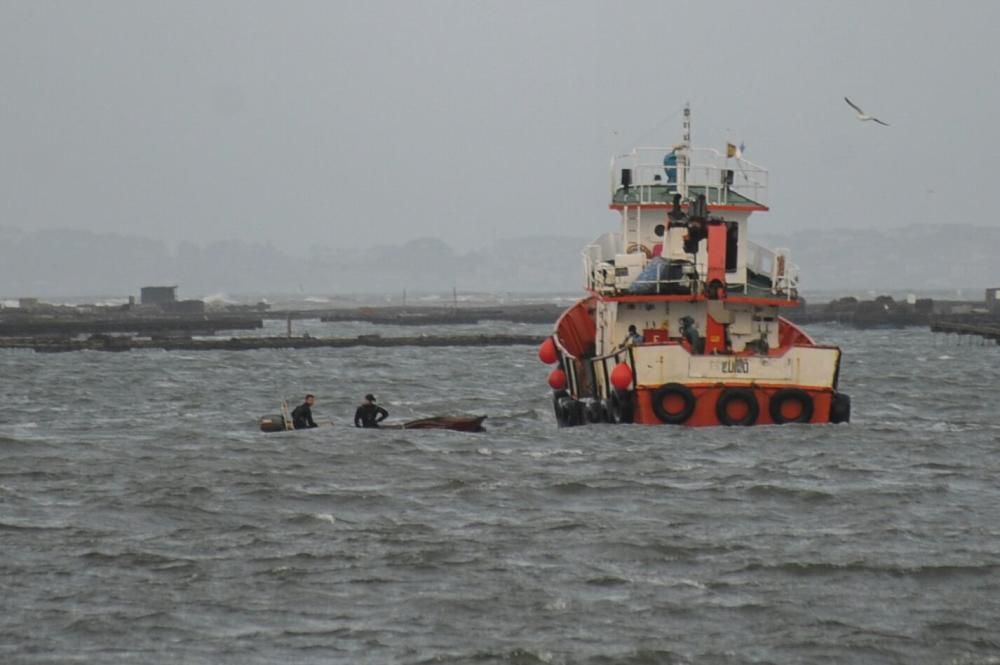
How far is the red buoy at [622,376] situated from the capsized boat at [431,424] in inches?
209

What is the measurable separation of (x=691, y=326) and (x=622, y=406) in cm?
235

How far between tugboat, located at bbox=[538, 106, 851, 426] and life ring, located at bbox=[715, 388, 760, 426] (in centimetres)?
2

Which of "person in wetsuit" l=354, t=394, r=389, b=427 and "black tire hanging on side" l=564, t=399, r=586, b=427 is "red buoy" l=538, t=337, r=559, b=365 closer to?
"black tire hanging on side" l=564, t=399, r=586, b=427

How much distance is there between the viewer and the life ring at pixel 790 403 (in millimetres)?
35875

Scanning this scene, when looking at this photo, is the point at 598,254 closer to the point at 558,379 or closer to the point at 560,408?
the point at 558,379

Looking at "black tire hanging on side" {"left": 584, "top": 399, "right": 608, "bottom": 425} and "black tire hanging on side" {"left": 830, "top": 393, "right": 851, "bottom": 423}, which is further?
"black tire hanging on side" {"left": 584, "top": 399, "right": 608, "bottom": 425}

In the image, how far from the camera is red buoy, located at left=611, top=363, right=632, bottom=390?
117ft

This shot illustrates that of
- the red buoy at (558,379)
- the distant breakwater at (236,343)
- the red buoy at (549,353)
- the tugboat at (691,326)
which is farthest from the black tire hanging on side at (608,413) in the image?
the distant breakwater at (236,343)

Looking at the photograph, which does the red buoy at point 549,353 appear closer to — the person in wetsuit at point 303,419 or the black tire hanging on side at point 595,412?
the black tire hanging on side at point 595,412

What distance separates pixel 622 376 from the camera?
35.7 metres

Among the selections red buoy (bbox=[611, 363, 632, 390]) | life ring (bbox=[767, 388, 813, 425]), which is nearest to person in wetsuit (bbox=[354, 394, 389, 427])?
red buoy (bbox=[611, 363, 632, 390])

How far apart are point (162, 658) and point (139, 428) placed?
84.7 feet

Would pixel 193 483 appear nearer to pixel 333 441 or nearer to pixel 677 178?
pixel 333 441

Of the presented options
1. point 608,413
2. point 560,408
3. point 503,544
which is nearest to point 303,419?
point 560,408
